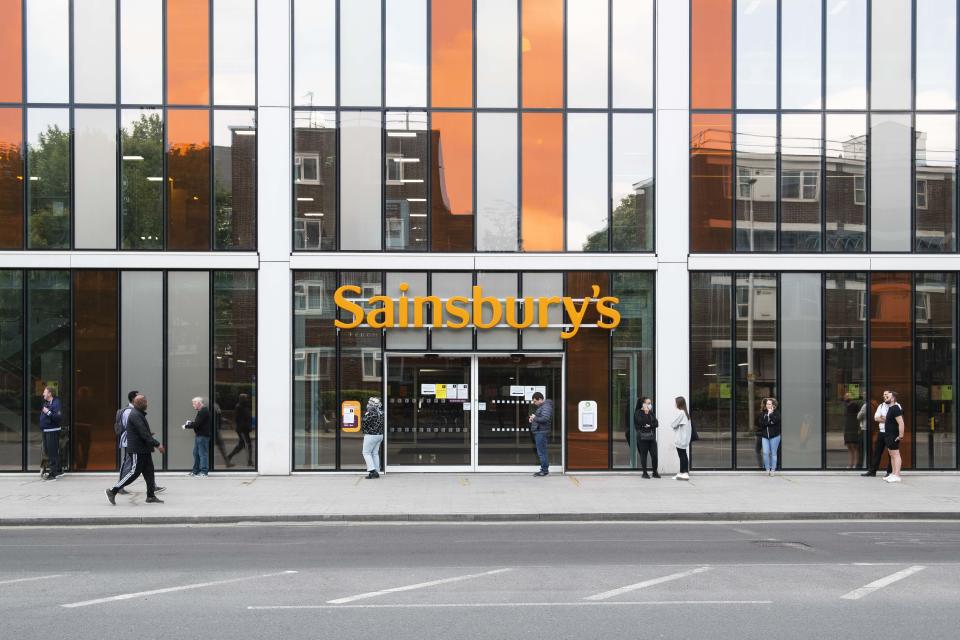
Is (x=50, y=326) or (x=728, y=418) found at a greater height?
(x=50, y=326)

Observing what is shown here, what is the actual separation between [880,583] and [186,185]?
52.2ft

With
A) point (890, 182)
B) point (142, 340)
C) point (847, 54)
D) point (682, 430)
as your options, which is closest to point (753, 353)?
point (682, 430)

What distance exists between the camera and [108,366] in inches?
787

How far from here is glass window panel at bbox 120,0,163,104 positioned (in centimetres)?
2019

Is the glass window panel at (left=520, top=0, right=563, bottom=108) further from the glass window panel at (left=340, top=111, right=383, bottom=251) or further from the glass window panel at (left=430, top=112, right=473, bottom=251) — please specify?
the glass window panel at (left=340, top=111, right=383, bottom=251)

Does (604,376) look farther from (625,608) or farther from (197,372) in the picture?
(625,608)

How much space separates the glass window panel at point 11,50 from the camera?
65.8ft

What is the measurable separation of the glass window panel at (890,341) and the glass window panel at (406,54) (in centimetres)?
1111

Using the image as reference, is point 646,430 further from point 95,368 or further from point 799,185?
point 95,368

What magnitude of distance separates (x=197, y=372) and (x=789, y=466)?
44.0 ft

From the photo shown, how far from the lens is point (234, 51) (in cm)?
2036

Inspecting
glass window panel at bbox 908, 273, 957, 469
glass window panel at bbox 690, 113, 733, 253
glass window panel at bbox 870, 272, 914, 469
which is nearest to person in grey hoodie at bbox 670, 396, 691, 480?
glass window panel at bbox 690, 113, 733, 253

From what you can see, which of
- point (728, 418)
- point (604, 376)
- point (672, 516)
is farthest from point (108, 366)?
point (728, 418)

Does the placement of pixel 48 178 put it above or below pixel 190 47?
below
